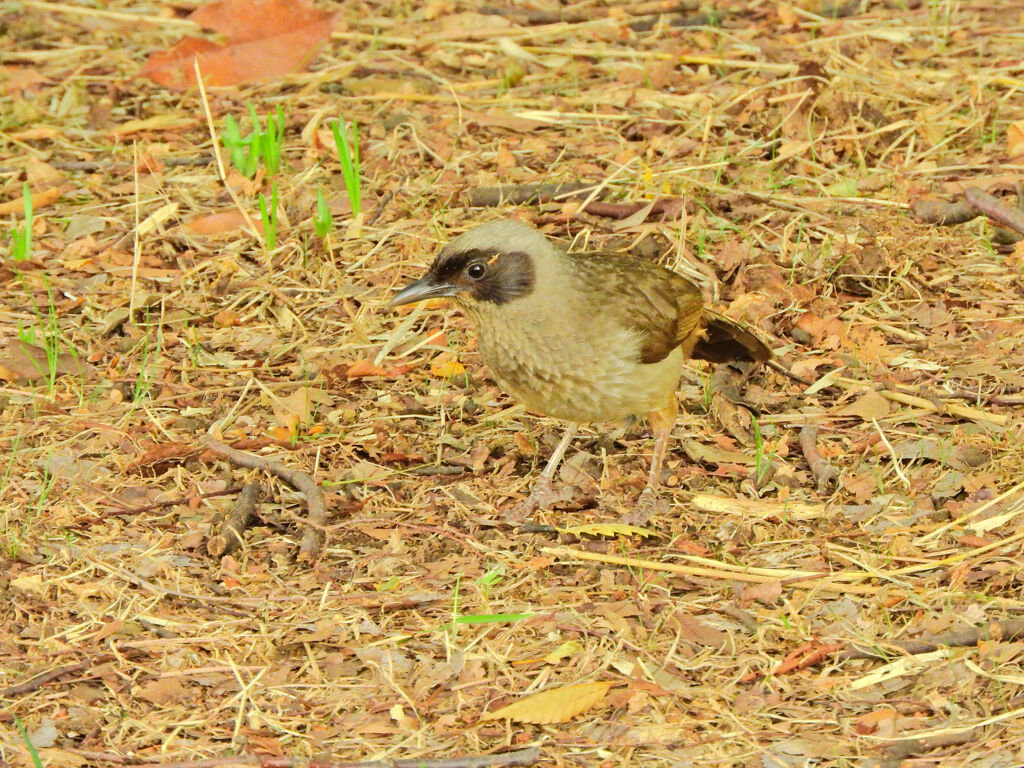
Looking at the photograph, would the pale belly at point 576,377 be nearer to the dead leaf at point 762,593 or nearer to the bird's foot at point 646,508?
the bird's foot at point 646,508

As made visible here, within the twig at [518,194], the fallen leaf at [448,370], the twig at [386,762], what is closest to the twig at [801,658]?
the twig at [386,762]

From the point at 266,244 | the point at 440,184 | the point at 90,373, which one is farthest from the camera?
the point at 440,184

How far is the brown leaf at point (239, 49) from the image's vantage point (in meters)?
8.69

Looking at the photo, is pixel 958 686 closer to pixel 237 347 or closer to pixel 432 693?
pixel 432 693

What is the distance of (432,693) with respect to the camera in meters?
4.58

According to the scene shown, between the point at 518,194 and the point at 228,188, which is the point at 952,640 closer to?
the point at 518,194

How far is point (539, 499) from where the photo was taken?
18.7 feet

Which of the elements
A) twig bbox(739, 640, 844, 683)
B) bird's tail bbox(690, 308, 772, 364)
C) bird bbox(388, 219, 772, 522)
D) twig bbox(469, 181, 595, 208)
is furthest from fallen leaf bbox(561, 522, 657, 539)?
twig bbox(469, 181, 595, 208)

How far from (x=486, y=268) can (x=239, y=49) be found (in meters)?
3.81

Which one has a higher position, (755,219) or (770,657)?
(755,219)

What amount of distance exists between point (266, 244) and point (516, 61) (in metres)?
2.42

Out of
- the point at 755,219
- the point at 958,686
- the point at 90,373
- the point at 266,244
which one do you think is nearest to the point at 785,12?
the point at 755,219

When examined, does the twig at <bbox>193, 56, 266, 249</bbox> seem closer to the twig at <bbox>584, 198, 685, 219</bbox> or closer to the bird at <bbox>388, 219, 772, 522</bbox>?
the twig at <bbox>584, 198, 685, 219</bbox>

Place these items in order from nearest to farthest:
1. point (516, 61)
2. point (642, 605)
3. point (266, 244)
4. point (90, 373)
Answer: point (642, 605), point (90, 373), point (266, 244), point (516, 61)
